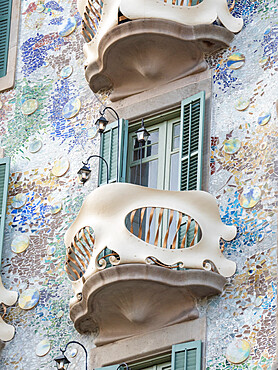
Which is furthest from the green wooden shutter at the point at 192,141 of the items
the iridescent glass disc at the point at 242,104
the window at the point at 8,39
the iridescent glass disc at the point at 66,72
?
the window at the point at 8,39

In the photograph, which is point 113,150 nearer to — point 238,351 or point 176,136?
point 176,136

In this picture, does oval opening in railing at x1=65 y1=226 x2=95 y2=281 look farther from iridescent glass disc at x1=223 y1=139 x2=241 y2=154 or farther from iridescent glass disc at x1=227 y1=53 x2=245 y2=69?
iridescent glass disc at x1=227 y1=53 x2=245 y2=69

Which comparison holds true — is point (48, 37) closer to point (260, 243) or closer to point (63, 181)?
point (63, 181)

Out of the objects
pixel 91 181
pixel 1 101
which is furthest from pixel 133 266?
pixel 1 101

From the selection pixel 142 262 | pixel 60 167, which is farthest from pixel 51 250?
pixel 142 262

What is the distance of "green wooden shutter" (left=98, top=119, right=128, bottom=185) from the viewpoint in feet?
61.8

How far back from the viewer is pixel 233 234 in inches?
693

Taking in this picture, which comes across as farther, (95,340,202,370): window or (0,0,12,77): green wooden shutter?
(0,0,12,77): green wooden shutter

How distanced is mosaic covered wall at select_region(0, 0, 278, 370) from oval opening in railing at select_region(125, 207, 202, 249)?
0.42 m

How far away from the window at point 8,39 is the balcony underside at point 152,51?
170 centimetres

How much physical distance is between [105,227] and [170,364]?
1647 mm

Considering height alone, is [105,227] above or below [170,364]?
above

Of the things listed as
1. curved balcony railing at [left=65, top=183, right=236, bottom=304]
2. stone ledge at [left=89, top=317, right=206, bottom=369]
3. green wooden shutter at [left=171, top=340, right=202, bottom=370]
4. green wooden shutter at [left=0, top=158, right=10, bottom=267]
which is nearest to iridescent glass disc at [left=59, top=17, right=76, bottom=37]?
green wooden shutter at [left=0, top=158, right=10, bottom=267]

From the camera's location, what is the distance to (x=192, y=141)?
18406mm
